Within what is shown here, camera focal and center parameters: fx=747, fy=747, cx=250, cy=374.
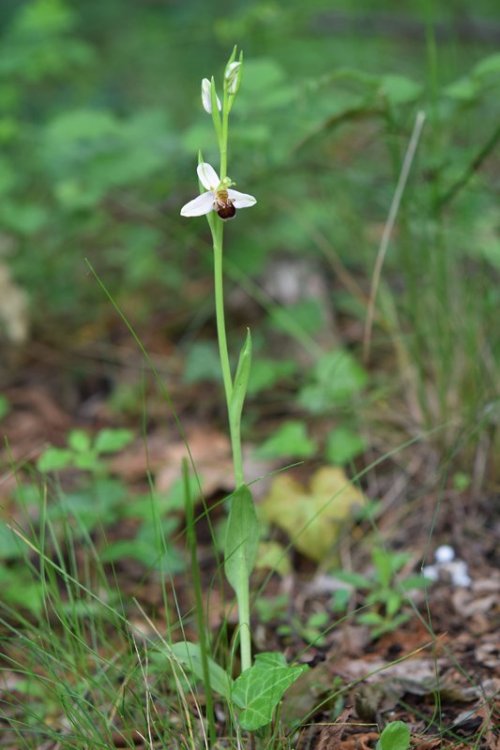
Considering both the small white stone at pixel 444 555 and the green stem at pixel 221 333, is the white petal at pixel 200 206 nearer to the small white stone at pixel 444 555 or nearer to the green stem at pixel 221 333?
the green stem at pixel 221 333

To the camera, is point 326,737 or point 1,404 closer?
point 326,737

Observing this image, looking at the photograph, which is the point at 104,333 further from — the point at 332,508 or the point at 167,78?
the point at 167,78

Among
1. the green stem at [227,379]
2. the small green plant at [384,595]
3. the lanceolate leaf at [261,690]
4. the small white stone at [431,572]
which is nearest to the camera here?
the lanceolate leaf at [261,690]

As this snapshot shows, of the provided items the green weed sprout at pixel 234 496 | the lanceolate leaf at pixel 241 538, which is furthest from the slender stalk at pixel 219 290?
the lanceolate leaf at pixel 241 538

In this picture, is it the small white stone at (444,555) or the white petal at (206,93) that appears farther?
the small white stone at (444,555)

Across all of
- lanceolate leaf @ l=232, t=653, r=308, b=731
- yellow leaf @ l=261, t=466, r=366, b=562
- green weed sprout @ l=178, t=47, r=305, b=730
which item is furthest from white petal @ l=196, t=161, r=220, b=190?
yellow leaf @ l=261, t=466, r=366, b=562

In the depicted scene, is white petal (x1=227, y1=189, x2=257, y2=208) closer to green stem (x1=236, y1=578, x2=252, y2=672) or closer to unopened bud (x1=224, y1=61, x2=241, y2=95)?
unopened bud (x1=224, y1=61, x2=241, y2=95)

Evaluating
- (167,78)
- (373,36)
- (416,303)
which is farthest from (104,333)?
(167,78)
